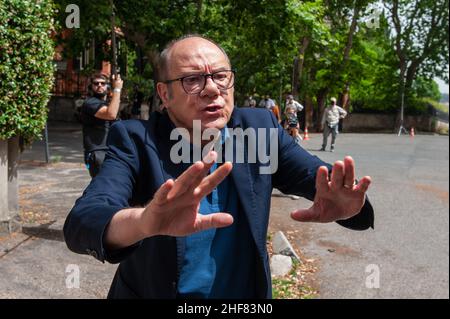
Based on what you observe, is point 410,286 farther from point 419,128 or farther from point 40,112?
point 419,128

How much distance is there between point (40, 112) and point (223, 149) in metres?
4.79

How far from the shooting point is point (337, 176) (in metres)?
1.45

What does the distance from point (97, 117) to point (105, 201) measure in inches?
158

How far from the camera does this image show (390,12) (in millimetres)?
31516

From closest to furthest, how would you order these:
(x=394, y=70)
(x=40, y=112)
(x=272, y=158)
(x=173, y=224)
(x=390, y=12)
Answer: (x=173, y=224)
(x=272, y=158)
(x=40, y=112)
(x=390, y=12)
(x=394, y=70)

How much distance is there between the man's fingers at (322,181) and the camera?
4.82ft

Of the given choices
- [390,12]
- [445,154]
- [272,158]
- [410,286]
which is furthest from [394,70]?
[272,158]

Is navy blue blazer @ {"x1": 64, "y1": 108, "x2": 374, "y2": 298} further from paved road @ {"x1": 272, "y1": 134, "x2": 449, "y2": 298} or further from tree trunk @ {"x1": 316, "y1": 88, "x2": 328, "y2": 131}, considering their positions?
tree trunk @ {"x1": 316, "y1": 88, "x2": 328, "y2": 131}

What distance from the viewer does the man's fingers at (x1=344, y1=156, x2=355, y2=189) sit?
4.58 ft

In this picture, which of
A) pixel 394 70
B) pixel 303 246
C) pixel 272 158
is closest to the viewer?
pixel 272 158
